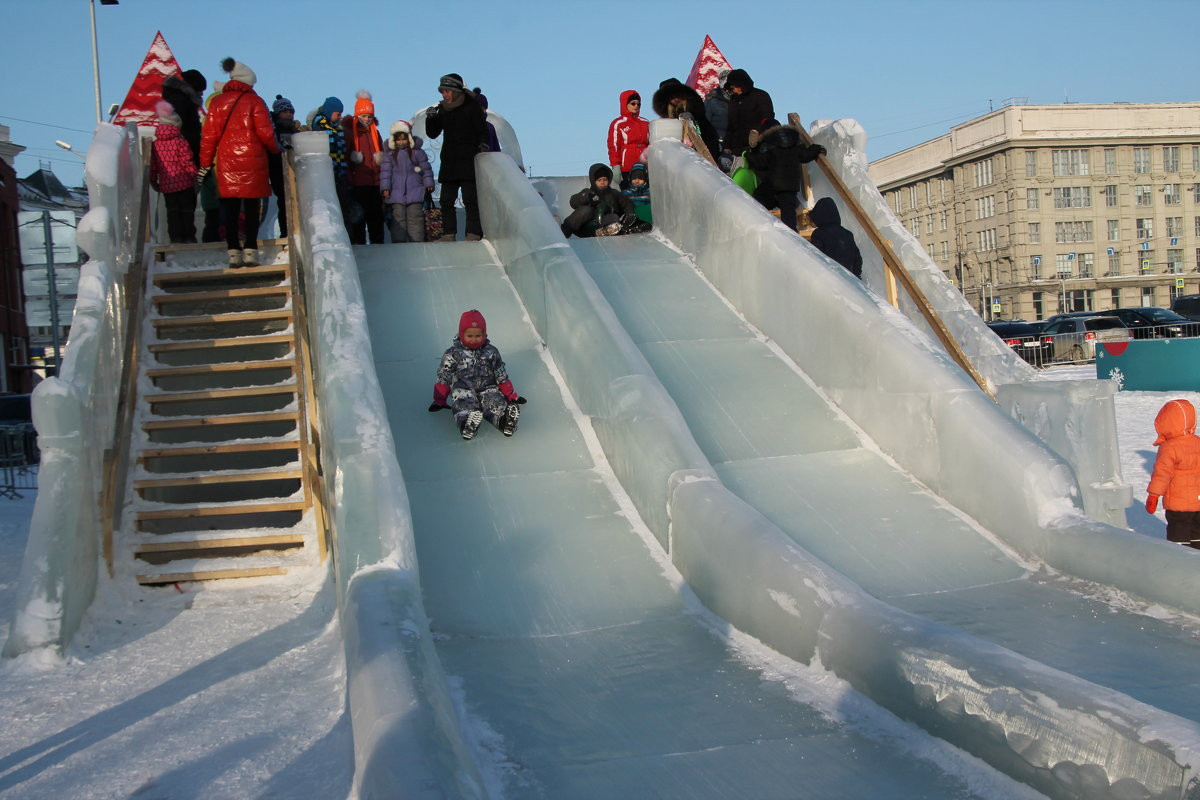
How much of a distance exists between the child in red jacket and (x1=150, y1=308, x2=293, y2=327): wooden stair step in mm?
1585

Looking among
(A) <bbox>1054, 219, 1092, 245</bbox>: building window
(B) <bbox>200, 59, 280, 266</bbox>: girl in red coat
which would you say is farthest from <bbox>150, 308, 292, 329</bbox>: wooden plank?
(A) <bbox>1054, 219, 1092, 245</bbox>: building window

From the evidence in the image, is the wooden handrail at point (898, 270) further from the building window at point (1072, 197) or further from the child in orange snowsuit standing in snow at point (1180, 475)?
the building window at point (1072, 197)

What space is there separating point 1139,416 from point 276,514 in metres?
15.0

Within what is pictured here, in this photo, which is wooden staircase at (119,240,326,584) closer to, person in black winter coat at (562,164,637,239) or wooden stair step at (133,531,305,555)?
wooden stair step at (133,531,305,555)

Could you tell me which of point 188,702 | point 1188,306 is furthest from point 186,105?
point 1188,306

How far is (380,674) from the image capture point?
3959mm

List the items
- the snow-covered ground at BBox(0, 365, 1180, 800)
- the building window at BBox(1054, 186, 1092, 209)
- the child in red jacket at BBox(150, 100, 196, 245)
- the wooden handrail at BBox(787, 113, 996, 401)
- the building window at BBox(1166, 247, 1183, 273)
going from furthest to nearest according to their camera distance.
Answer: the building window at BBox(1166, 247, 1183, 273) → the building window at BBox(1054, 186, 1092, 209) → the child in red jacket at BBox(150, 100, 196, 245) → the wooden handrail at BBox(787, 113, 996, 401) → the snow-covered ground at BBox(0, 365, 1180, 800)

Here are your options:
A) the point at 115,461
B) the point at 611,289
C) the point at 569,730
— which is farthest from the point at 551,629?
the point at 611,289

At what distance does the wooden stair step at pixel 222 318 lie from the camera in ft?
27.9

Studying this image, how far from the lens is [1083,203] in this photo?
2842 inches

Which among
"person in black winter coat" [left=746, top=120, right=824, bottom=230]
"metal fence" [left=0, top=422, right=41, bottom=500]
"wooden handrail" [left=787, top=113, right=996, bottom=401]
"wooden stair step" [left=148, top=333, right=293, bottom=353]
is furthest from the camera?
"metal fence" [left=0, top=422, right=41, bottom=500]

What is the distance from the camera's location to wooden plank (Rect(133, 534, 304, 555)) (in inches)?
276

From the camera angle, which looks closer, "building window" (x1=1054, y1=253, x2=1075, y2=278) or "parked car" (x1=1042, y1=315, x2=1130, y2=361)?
"parked car" (x1=1042, y1=315, x2=1130, y2=361)

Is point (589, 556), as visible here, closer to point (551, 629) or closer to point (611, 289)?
point (551, 629)
